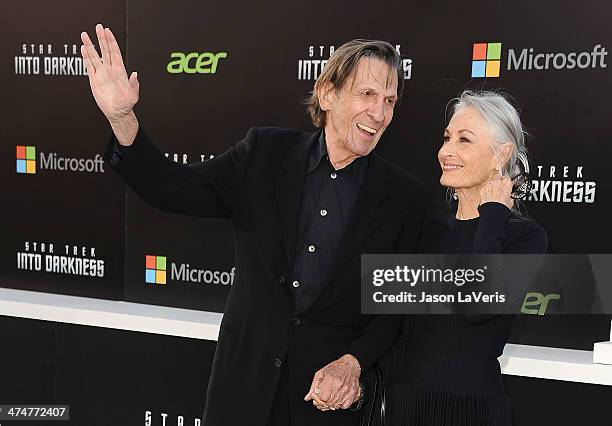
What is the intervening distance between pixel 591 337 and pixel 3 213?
2839 mm

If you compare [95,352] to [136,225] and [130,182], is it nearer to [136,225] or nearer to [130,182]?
[136,225]

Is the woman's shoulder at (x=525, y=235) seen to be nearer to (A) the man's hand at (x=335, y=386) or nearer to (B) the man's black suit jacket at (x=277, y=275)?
(B) the man's black suit jacket at (x=277, y=275)

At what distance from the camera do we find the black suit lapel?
2557mm

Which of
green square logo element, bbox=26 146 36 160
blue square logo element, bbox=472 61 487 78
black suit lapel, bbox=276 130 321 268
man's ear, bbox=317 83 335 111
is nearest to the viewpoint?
black suit lapel, bbox=276 130 321 268

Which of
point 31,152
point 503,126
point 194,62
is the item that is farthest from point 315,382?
point 31,152

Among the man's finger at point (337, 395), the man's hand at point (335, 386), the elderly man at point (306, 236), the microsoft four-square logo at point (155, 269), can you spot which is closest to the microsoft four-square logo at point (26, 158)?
the microsoft four-square logo at point (155, 269)

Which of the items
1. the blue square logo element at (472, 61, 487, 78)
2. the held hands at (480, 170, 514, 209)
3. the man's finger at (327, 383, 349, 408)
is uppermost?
the blue square logo element at (472, 61, 487, 78)

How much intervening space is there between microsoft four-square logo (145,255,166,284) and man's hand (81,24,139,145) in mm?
1731

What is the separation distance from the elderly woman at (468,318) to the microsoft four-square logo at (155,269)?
5.64 ft

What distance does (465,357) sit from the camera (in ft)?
7.86

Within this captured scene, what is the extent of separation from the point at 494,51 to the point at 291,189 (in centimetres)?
118

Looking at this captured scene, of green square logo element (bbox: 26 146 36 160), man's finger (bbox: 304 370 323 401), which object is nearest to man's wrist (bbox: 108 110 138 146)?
man's finger (bbox: 304 370 323 401)

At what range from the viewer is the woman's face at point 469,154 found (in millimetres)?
2500

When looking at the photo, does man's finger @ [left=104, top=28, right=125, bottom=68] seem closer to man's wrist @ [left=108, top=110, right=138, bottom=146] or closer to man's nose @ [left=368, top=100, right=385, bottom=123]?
man's wrist @ [left=108, top=110, right=138, bottom=146]
